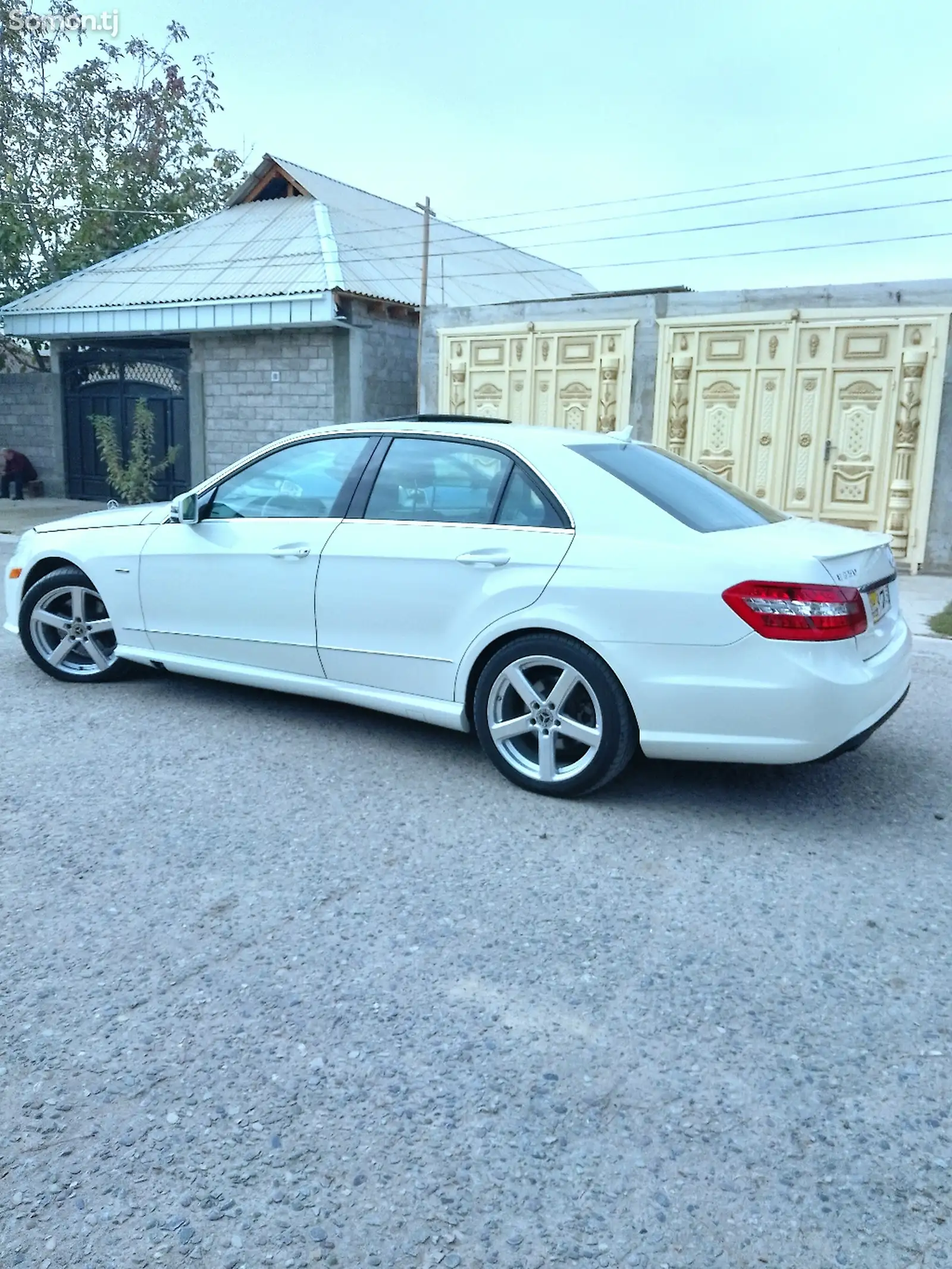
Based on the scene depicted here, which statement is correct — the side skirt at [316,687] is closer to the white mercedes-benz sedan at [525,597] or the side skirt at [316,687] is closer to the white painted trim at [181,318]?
the white mercedes-benz sedan at [525,597]

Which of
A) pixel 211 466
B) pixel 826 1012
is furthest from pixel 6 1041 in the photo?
pixel 211 466

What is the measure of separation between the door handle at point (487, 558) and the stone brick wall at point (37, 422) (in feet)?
53.9

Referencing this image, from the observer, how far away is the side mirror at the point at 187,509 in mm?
5332

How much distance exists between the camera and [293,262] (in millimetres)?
16109

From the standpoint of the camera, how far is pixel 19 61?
22875mm

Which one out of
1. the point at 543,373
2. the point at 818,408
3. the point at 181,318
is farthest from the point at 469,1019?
the point at 181,318

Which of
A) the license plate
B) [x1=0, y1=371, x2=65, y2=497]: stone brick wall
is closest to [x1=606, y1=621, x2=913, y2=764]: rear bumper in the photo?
the license plate

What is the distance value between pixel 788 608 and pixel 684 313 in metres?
9.71

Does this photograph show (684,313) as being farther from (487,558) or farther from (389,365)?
(487,558)

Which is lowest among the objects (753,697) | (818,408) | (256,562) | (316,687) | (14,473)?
(316,687)

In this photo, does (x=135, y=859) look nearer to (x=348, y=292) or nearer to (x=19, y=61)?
(x=348, y=292)

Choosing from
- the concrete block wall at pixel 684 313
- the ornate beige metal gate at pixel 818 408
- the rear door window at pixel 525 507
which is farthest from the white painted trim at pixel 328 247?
the rear door window at pixel 525 507

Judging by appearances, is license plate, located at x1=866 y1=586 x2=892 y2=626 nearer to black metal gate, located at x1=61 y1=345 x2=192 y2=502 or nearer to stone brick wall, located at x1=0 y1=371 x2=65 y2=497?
black metal gate, located at x1=61 y1=345 x2=192 y2=502

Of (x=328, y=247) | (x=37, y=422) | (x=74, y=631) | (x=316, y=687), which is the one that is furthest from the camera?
(x=37, y=422)
